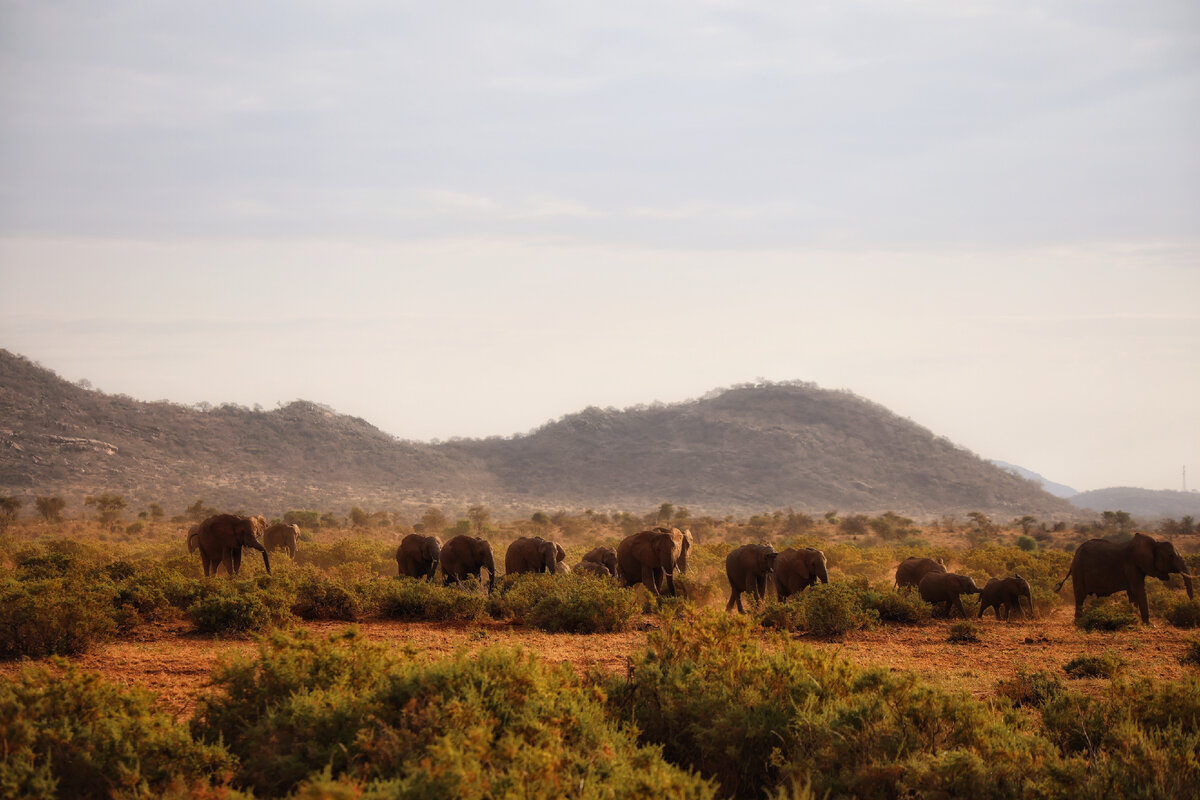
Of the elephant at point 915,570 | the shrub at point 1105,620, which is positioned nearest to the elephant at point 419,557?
the elephant at point 915,570

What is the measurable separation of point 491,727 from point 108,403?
3919 inches

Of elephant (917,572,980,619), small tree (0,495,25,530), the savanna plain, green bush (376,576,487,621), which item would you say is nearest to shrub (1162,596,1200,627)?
the savanna plain

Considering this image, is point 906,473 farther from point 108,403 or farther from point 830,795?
point 830,795

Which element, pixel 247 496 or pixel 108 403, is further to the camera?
pixel 108 403

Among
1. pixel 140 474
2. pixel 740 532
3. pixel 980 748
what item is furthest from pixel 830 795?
pixel 140 474

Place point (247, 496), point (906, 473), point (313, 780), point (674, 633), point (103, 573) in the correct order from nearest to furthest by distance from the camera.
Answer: point (313, 780), point (674, 633), point (103, 573), point (247, 496), point (906, 473)

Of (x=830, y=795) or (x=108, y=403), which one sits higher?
(x=108, y=403)

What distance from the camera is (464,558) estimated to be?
20.2 meters

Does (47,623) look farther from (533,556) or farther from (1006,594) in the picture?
(1006,594)

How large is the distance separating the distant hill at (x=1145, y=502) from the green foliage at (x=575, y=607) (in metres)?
166

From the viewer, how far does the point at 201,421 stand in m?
98.8

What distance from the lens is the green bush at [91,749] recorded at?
6.53 m

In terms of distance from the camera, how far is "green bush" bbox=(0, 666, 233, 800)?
257 inches

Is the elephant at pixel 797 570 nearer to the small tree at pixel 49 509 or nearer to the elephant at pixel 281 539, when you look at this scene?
the elephant at pixel 281 539
